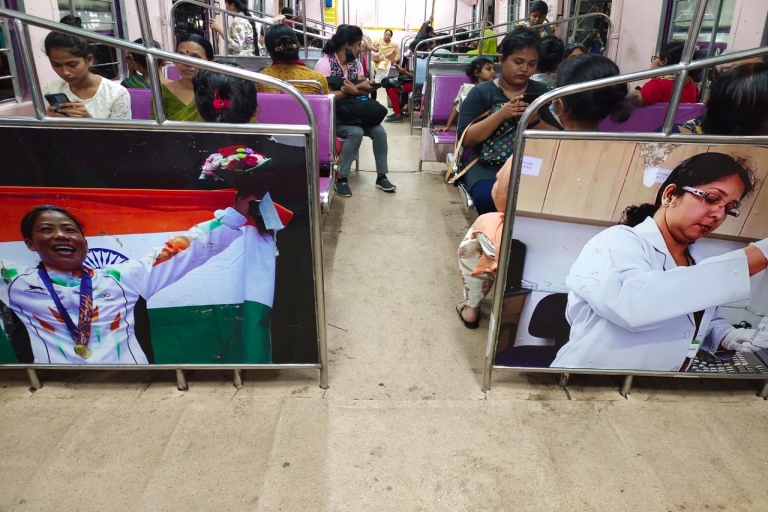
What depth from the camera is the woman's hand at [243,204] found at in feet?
5.24

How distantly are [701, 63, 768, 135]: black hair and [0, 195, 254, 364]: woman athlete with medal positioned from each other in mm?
1494

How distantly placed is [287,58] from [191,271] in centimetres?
227

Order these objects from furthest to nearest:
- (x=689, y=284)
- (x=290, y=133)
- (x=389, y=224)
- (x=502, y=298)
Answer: (x=389, y=224) → (x=502, y=298) → (x=689, y=284) → (x=290, y=133)

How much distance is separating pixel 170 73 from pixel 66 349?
3240 millimetres

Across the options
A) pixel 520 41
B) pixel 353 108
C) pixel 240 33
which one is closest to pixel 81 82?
pixel 520 41

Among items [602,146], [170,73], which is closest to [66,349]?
[602,146]

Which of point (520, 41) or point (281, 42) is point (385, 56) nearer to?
point (281, 42)

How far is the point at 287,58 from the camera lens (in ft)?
11.5

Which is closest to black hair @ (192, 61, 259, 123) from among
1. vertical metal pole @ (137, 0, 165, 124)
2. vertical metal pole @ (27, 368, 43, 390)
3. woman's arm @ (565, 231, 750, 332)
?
vertical metal pole @ (137, 0, 165, 124)

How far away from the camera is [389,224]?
374 cm

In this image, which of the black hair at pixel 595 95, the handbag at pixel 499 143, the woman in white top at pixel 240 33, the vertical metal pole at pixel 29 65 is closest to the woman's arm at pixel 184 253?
the vertical metal pole at pixel 29 65

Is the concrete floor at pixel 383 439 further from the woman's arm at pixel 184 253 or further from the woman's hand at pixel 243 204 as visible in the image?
the woman's hand at pixel 243 204

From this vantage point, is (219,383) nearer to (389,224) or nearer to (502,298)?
(502,298)

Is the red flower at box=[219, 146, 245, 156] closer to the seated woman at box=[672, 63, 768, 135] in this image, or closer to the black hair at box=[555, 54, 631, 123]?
the black hair at box=[555, 54, 631, 123]
